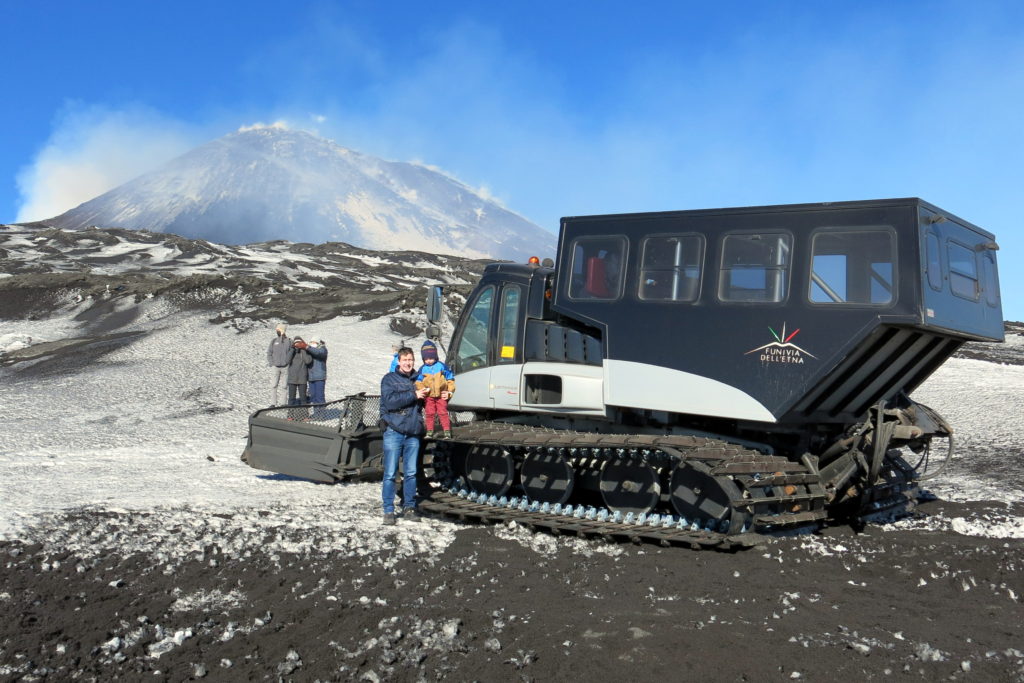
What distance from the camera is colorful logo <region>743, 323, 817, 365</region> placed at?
26.5 feet

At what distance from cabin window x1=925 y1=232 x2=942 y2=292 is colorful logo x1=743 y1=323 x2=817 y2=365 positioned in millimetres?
1279

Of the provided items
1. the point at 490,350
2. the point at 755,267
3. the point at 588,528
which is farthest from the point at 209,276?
the point at 755,267

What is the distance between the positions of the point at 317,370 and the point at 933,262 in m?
11.1

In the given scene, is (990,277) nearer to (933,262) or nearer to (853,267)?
(933,262)

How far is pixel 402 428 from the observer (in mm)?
9305

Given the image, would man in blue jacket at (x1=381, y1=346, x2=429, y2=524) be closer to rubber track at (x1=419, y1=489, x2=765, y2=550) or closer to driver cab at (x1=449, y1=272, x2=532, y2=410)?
rubber track at (x1=419, y1=489, x2=765, y2=550)

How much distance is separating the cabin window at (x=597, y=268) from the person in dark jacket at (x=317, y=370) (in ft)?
24.3

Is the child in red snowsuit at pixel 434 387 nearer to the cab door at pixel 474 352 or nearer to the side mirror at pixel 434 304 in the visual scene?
the cab door at pixel 474 352

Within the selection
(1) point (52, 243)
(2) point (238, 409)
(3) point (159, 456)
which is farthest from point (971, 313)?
(1) point (52, 243)

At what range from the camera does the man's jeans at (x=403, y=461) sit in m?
9.23

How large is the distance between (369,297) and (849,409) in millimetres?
25190

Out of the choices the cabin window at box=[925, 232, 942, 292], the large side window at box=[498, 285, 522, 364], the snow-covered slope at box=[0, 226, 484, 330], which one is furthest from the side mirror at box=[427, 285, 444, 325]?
the snow-covered slope at box=[0, 226, 484, 330]

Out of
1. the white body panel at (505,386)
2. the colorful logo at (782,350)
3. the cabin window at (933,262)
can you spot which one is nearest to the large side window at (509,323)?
the white body panel at (505,386)

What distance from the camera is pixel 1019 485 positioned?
11.9 meters
